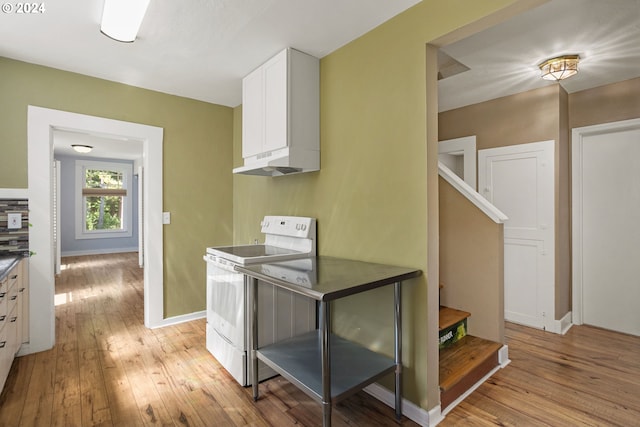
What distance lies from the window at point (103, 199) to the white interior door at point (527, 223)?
796 cm

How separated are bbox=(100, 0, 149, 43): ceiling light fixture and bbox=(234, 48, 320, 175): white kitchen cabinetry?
0.87 m

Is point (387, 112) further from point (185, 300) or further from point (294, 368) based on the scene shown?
point (185, 300)

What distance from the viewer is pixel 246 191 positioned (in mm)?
3449

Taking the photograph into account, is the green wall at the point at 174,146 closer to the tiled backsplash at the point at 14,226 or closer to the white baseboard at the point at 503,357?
the tiled backsplash at the point at 14,226

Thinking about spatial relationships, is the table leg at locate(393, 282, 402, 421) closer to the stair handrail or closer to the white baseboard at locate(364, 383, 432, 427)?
the white baseboard at locate(364, 383, 432, 427)

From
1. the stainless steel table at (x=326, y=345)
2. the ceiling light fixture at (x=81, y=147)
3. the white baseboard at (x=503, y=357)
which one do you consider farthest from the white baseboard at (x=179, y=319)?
the ceiling light fixture at (x=81, y=147)

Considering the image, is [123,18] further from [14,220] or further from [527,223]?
[527,223]

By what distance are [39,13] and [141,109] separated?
3.82 ft

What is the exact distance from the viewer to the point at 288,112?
2.24 metres

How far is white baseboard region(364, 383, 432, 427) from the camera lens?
172 cm

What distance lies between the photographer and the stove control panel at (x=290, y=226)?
2.44 meters

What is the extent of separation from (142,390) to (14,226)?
1.65 m

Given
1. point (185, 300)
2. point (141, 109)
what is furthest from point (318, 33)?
point (185, 300)

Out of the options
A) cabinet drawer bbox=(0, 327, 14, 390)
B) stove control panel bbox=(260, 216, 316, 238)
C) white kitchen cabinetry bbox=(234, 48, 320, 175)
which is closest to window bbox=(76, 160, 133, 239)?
cabinet drawer bbox=(0, 327, 14, 390)
